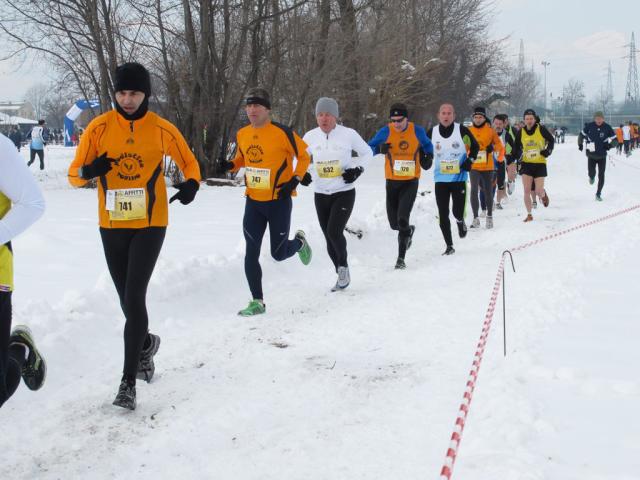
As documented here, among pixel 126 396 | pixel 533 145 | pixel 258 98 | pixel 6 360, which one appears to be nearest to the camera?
pixel 6 360

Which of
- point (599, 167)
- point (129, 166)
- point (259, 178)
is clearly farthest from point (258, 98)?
point (599, 167)

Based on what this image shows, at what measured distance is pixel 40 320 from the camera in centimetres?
509

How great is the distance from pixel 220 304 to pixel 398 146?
9.79 feet

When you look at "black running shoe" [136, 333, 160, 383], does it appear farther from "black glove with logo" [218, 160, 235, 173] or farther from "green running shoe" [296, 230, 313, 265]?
"green running shoe" [296, 230, 313, 265]

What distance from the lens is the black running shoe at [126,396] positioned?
3.89m

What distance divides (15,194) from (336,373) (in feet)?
7.57

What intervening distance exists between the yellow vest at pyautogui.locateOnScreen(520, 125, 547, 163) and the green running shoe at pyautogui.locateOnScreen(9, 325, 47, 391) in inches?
384

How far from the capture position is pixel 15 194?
2.91m

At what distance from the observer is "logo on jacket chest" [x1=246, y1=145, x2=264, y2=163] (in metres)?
6.05

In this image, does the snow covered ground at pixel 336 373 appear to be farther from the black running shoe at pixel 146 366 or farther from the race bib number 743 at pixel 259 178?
the race bib number 743 at pixel 259 178

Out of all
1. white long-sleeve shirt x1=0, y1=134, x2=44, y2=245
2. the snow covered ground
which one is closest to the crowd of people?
white long-sleeve shirt x1=0, y1=134, x2=44, y2=245

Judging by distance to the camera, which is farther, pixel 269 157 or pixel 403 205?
pixel 403 205

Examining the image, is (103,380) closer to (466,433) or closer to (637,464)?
(466,433)

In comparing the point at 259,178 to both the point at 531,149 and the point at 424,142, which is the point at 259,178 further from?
the point at 531,149
